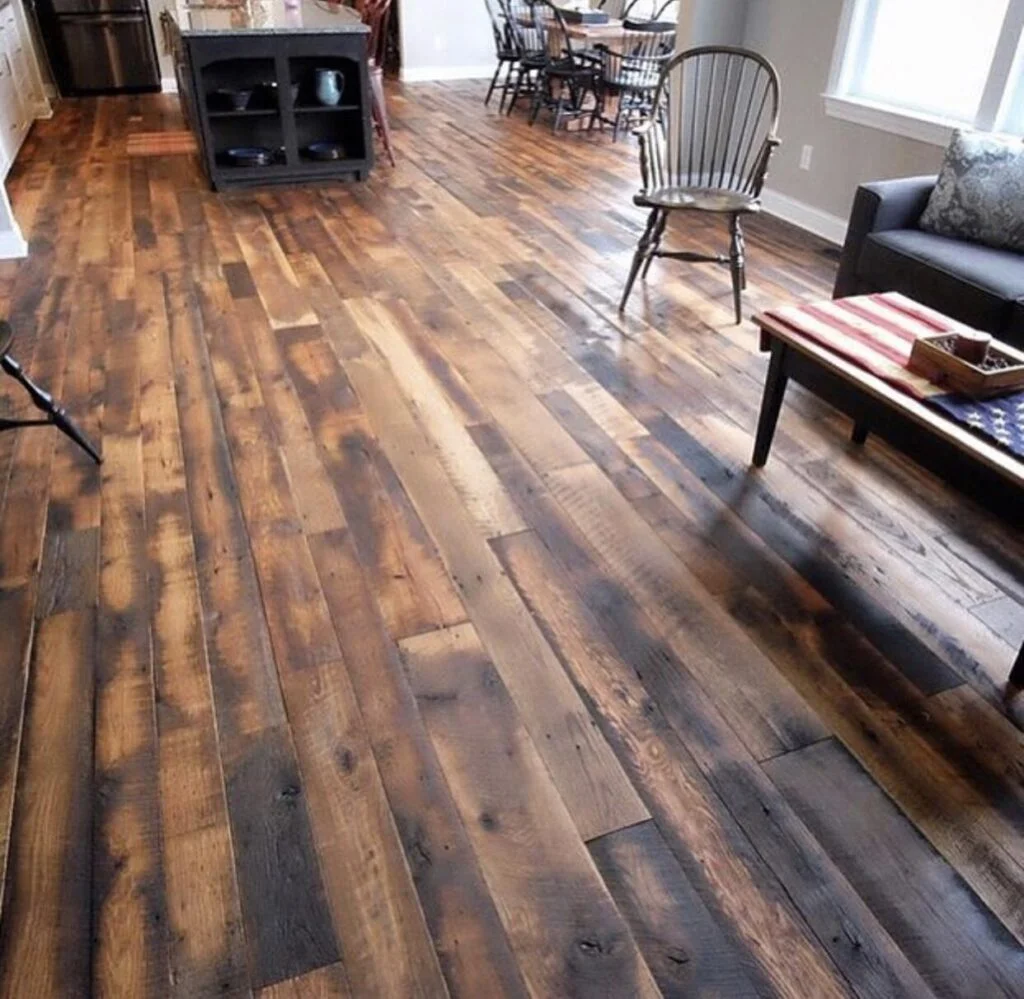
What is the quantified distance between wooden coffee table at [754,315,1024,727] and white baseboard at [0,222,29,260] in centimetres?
339

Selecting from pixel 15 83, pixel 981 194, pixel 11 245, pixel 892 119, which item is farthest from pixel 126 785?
pixel 15 83

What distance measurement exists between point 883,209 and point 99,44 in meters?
7.08

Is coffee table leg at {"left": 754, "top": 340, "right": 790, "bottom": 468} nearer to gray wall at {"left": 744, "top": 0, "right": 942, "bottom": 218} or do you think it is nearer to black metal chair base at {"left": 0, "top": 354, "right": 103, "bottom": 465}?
black metal chair base at {"left": 0, "top": 354, "right": 103, "bottom": 465}

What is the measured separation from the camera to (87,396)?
2.73m

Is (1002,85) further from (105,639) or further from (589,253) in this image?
(105,639)

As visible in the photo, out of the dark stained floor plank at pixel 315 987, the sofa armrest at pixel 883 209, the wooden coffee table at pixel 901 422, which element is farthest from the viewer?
the sofa armrest at pixel 883 209

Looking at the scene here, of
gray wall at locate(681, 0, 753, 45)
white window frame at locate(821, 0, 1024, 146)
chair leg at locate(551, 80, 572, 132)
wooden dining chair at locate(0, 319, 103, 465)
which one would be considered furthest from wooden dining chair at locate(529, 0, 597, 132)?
wooden dining chair at locate(0, 319, 103, 465)

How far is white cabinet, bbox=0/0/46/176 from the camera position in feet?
17.2

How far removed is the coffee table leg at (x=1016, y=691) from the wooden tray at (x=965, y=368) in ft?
1.78

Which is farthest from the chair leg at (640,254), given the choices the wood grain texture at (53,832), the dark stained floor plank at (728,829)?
the wood grain texture at (53,832)

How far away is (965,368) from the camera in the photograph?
1812mm

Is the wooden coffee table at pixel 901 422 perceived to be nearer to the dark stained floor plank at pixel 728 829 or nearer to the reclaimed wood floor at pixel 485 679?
the reclaimed wood floor at pixel 485 679

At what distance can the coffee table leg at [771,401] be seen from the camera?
2.25 meters

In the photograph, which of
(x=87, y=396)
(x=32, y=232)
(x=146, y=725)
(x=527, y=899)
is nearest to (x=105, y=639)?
(x=146, y=725)
